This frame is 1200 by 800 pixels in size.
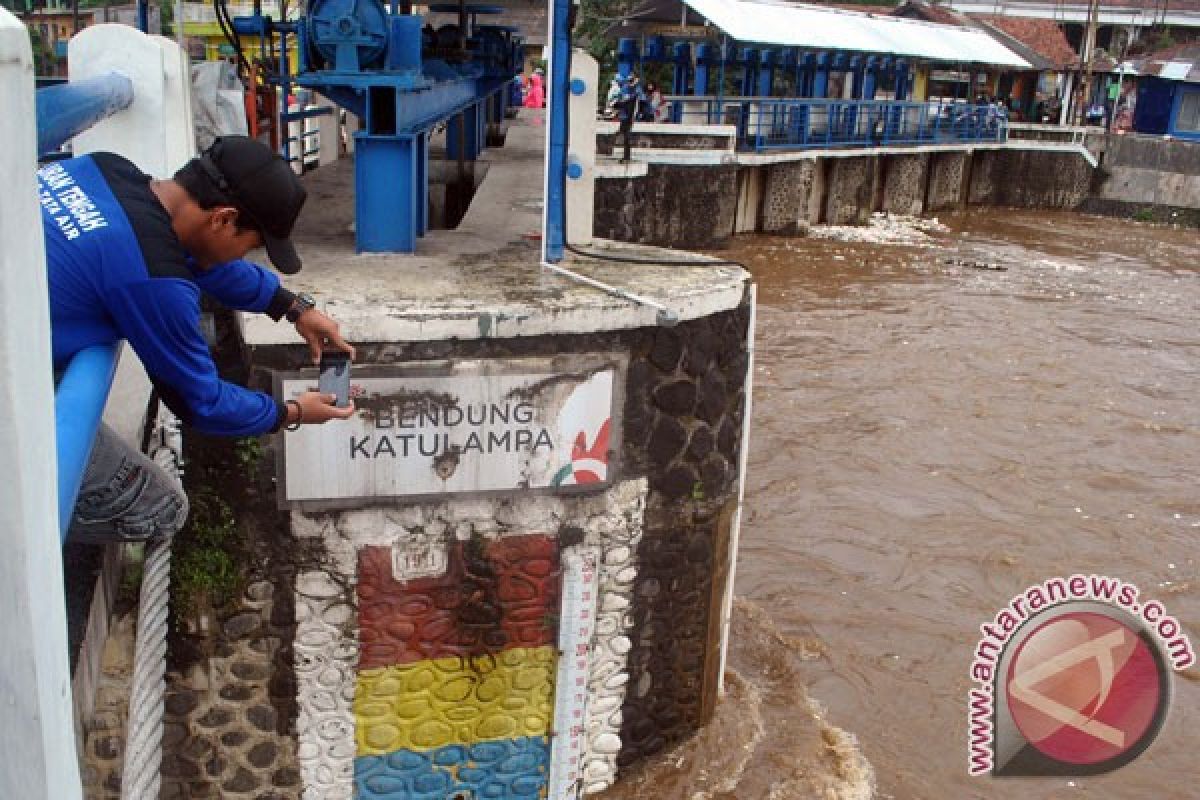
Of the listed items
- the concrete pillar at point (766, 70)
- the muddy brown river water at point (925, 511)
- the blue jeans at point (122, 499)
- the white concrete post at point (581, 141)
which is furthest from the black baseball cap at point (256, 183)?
the concrete pillar at point (766, 70)

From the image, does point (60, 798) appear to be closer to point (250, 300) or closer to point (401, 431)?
point (250, 300)

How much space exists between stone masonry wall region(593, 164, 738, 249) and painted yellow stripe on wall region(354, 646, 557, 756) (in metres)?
12.0

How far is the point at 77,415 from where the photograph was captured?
152 cm

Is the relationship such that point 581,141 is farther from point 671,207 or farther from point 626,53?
point 626,53

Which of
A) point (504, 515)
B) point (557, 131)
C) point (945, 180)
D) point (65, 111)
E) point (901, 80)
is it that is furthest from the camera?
point (945, 180)

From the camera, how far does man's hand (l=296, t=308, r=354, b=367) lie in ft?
11.9

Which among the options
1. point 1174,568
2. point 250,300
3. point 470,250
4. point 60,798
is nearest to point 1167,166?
point 1174,568

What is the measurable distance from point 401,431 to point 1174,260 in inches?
878

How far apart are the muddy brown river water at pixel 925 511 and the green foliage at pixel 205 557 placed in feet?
6.85

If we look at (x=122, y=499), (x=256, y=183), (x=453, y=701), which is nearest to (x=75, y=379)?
(x=256, y=183)

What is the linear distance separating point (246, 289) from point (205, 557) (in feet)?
4.05

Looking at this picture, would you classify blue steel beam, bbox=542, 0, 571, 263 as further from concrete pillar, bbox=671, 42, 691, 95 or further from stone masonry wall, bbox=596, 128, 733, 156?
concrete pillar, bbox=671, 42, 691, 95

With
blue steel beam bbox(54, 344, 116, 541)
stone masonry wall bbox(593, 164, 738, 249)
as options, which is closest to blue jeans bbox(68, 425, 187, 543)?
blue steel beam bbox(54, 344, 116, 541)

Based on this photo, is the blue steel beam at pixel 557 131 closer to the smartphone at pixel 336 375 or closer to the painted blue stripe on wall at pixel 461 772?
the smartphone at pixel 336 375
